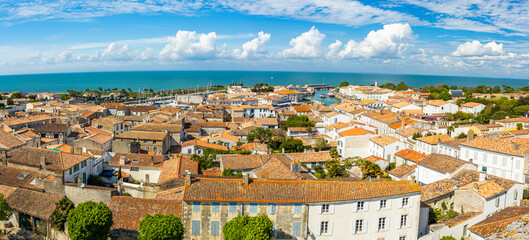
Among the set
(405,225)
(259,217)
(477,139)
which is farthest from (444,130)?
(259,217)

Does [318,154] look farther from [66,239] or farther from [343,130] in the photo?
[66,239]

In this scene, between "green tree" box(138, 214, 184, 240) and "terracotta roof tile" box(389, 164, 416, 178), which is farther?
"terracotta roof tile" box(389, 164, 416, 178)

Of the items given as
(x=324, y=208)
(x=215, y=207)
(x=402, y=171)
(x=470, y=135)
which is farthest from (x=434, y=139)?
(x=215, y=207)

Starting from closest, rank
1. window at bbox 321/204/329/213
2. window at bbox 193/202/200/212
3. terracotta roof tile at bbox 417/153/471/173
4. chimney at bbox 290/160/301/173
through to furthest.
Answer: window at bbox 193/202/200/212
window at bbox 321/204/329/213
chimney at bbox 290/160/301/173
terracotta roof tile at bbox 417/153/471/173

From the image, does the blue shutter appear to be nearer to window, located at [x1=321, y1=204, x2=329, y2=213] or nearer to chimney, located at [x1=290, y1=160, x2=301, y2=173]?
window, located at [x1=321, y1=204, x2=329, y2=213]

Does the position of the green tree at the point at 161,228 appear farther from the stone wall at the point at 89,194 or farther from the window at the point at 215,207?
the stone wall at the point at 89,194

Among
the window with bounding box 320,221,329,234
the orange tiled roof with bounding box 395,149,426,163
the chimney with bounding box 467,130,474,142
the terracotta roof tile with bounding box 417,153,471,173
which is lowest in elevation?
the window with bounding box 320,221,329,234

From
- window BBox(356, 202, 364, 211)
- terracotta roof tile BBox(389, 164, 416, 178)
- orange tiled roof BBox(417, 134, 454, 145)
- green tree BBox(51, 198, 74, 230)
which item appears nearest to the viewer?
window BBox(356, 202, 364, 211)

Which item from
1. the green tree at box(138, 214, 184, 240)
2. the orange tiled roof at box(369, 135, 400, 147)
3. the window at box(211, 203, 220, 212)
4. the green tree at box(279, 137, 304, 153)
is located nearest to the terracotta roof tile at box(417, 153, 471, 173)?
the orange tiled roof at box(369, 135, 400, 147)
